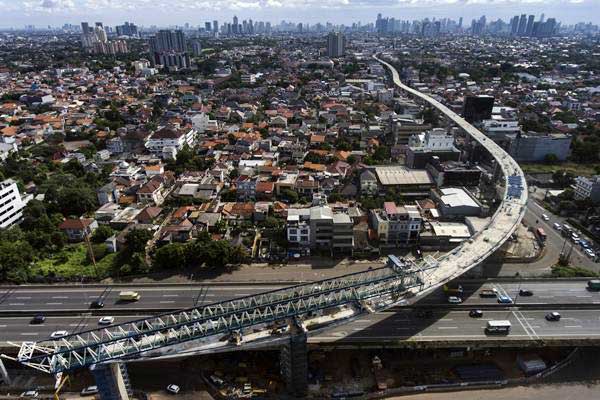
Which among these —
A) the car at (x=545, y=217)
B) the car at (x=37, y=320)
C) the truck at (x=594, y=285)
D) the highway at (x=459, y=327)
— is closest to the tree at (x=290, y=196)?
the highway at (x=459, y=327)

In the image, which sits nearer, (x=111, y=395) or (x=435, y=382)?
(x=111, y=395)

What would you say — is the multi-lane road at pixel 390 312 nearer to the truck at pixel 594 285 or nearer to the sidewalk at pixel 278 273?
the truck at pixel 594 285

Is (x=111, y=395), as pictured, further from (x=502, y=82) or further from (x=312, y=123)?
(x=502, y=82)

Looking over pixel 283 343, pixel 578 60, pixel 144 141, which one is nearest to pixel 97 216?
pixel 144 141

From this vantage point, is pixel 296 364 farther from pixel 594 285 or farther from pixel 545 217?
pixel 545 217

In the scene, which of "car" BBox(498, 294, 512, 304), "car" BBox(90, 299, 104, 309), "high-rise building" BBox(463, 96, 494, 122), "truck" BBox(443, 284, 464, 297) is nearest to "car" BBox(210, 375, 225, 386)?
"car" BBox(90, 299, 104, 309)
